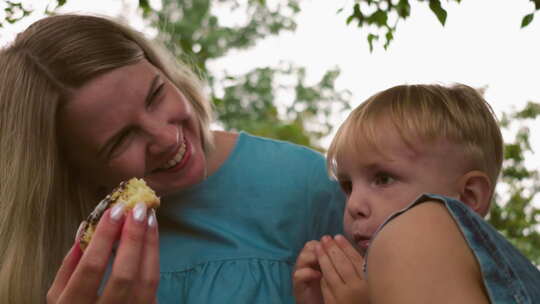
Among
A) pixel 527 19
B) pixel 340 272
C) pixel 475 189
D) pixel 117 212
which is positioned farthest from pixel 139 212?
pixel 527 19

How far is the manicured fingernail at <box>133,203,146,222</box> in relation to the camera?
1.80 meters

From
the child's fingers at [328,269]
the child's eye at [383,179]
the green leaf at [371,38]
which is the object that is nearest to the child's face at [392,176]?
the child's eye at [383,179]

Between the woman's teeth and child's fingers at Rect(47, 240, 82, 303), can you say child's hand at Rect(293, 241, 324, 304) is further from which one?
child's fingers at Rect(47, 240, 82, 303)

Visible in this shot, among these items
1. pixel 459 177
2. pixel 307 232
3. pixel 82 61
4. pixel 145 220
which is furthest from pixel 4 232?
pixel 459 177

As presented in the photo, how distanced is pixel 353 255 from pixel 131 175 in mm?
788

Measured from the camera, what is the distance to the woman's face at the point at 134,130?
229 cm

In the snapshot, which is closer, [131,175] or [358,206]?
[358,206]

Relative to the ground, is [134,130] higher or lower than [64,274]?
higher

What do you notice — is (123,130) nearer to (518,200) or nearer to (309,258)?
(309,258)

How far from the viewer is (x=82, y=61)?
92.2 inches

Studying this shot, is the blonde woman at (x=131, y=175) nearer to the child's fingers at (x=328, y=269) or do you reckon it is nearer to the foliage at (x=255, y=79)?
the child's fingers at (x=328, y=269)

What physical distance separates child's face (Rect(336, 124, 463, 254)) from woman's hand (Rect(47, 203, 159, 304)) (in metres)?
0.66

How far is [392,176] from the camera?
2.15m

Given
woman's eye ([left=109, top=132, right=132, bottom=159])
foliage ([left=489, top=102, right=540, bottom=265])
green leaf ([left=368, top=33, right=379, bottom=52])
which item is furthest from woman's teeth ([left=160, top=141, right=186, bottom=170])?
foliage ([left=489, top=102, right=540, bottom=265])
